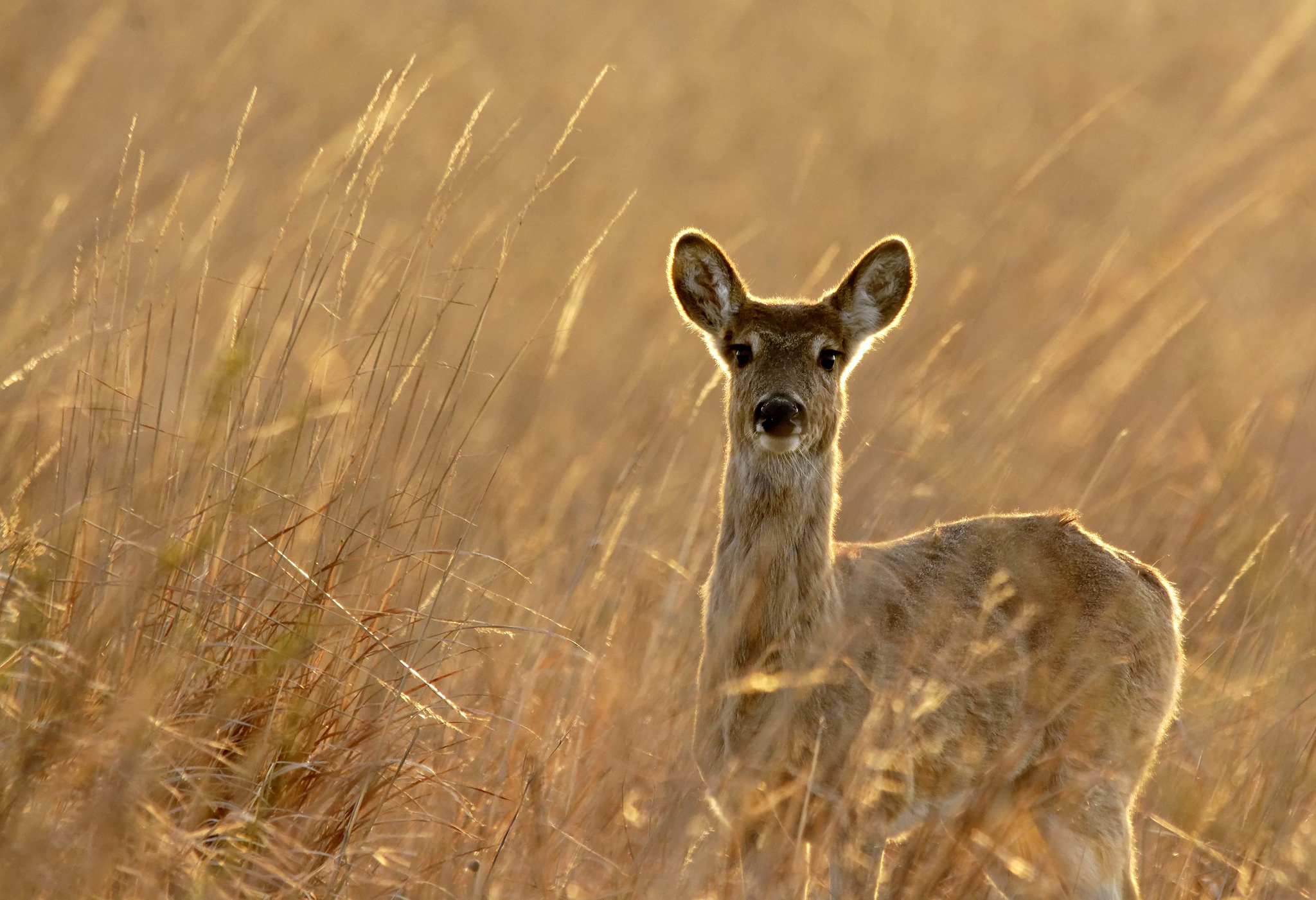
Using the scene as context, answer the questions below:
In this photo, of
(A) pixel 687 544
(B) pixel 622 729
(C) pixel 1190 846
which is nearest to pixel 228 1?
(A) pixel 687 544

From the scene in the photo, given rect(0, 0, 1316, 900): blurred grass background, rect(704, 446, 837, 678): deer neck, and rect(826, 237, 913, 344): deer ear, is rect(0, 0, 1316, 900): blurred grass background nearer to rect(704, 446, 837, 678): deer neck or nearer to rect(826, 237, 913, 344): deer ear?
rect(826, 237, 913, 344): deer ear

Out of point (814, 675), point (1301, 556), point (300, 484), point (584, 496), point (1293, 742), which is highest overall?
point (1301, 556)

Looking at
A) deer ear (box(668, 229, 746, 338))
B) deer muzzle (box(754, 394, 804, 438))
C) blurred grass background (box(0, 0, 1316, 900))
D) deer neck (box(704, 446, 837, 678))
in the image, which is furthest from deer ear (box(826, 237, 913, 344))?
deer muzzle (box(754, 394, 804, 438))

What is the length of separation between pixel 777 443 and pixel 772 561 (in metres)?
0.40

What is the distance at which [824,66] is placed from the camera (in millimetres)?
17547

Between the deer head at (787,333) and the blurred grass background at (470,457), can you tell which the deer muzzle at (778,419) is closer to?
the deer head at (787,333)

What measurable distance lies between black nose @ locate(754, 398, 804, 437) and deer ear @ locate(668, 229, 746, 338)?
2.63 ft

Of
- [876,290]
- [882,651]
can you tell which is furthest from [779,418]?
[876,290]

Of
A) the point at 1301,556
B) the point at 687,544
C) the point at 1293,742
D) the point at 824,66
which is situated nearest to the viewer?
the point at 1293,742

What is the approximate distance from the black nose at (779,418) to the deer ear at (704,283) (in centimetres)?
80

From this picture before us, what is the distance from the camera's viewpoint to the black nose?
5.62 metres

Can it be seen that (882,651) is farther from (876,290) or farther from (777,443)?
(876,290)

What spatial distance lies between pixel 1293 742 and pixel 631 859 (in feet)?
7.93

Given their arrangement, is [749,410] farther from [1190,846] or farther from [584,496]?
[584,496]
